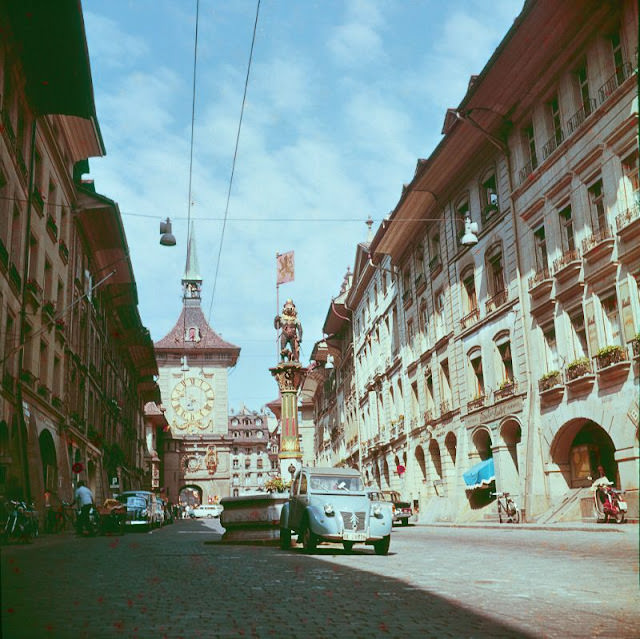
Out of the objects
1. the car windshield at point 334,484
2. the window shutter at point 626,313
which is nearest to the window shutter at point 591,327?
the window shutter at point 626,313

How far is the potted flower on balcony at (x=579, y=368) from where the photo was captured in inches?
931

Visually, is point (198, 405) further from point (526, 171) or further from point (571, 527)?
point (571, 527)

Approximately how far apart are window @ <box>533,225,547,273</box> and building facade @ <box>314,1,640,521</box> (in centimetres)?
5

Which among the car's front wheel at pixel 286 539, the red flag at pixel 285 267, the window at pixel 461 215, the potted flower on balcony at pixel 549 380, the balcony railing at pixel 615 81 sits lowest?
the car's front wheel at pixel 286 539

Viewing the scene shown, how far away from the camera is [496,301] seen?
1198 inches

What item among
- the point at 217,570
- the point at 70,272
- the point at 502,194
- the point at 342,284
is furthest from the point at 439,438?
the point at 342,284

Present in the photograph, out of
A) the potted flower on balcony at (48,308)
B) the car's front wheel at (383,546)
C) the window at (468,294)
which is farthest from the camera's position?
the window at (468,294)

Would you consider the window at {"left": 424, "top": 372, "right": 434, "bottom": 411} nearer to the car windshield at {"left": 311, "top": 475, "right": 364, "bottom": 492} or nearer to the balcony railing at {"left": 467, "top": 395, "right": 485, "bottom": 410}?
the balcony railing at {"left": 467, "top": 395, "right": 485, "bottom": 410}

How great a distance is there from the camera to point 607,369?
73.0 feet

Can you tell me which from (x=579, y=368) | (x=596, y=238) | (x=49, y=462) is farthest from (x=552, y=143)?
(x=49, y=462)

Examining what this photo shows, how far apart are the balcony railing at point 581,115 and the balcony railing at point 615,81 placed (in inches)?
18.3

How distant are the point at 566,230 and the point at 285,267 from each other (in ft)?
76.2

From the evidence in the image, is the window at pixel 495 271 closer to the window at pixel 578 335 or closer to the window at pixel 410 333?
the window at pixel 578 335

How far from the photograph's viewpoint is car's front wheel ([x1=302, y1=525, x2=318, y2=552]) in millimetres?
16266
